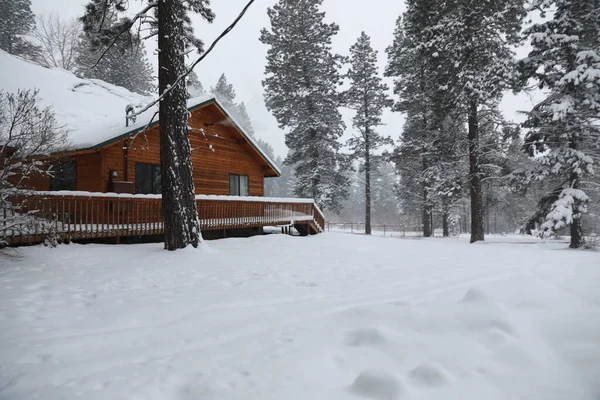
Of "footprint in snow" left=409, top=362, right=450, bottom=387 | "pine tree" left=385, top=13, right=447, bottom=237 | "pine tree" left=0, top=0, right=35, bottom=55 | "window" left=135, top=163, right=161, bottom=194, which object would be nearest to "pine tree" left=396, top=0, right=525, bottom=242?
"pine tree" left=385, top=13, right=447, bottom=237

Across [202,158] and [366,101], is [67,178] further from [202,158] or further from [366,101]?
[366,101]

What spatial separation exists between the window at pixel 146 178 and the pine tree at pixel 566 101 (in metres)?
15.4

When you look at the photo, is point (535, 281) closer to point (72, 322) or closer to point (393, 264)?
point (393, 264)

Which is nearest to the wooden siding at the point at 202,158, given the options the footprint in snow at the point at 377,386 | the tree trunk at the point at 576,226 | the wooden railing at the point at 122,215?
the wooden railing at the point at 122,215

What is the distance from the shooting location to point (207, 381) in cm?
225

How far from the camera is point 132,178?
12383 mm

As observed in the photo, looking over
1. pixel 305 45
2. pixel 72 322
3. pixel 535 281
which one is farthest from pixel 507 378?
pixel 305 45

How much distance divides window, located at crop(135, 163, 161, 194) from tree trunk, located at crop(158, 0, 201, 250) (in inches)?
217

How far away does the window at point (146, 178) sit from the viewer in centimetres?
1271

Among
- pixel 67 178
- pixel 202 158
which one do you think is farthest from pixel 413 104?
pixel 67 178

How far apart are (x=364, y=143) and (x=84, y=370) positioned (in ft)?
81.7

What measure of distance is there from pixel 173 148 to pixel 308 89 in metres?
16.4

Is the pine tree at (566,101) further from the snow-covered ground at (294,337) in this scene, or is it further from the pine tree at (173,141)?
the pine tree at (173,141)

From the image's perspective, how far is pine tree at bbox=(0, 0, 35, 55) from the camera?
28.6 meters
